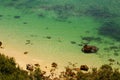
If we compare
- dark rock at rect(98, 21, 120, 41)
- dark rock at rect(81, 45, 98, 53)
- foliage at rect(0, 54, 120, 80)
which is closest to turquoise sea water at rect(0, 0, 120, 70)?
dark rock at rect(98, 21, 120, 41)

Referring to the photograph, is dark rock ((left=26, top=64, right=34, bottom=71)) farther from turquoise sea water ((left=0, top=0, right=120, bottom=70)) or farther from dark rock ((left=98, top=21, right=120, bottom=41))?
dark rock ((left=98, top=21, right=120, bottom=41))

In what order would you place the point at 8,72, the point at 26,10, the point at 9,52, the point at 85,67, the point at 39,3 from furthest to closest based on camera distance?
the point at 39,3 < the point at 26,10 < the point at 9,52 < the point at 85,67 < the point at 8,72

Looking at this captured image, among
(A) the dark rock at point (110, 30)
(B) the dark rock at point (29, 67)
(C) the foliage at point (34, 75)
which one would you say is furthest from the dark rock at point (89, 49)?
(B) the dark rock at point (29, 67)

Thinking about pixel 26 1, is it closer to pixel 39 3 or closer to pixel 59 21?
pixel 39 3

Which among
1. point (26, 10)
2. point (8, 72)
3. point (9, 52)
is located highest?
point (26, 10)

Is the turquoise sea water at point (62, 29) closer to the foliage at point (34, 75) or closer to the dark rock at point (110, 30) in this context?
the dark rock at point (110, 30)

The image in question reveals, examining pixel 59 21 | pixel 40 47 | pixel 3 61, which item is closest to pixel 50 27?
pixel 59 21

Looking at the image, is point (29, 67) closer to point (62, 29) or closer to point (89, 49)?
point (89, 49)

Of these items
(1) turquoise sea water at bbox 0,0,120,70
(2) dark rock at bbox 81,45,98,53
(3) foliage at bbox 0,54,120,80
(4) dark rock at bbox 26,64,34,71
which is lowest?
(3) foliage at bbox 0,54,120,80
